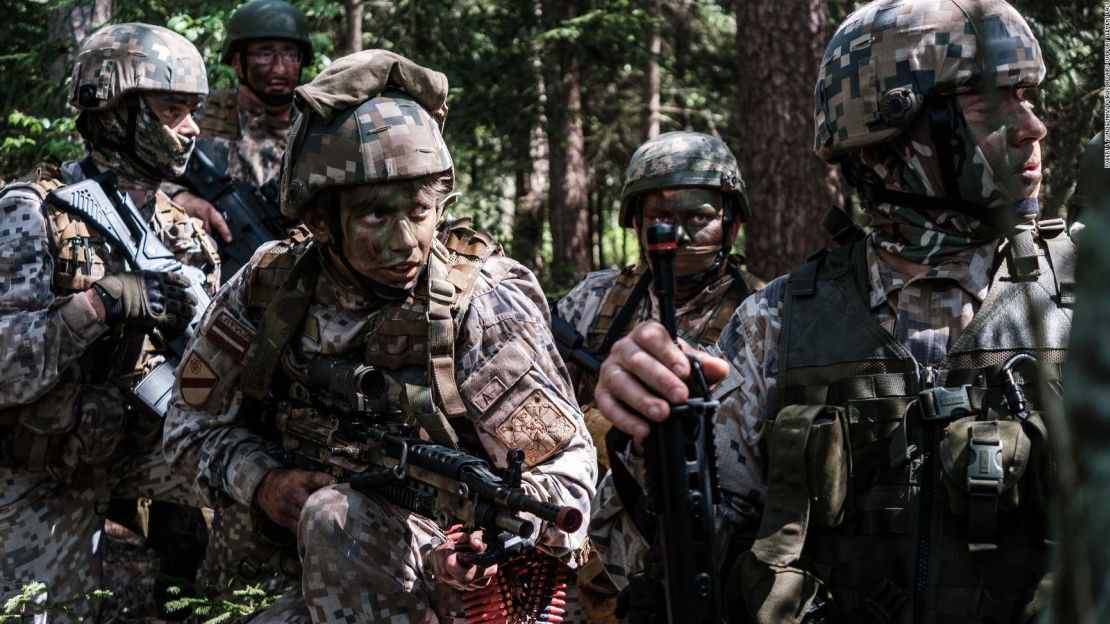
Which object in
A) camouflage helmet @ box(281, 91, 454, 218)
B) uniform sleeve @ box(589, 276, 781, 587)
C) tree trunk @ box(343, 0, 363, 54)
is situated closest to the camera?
uniform sleeve @ box(589, 276, 781, 587)

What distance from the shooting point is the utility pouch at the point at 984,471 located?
9.16 feet

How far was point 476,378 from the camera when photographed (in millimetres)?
4238

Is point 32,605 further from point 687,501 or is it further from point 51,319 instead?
point 687,501

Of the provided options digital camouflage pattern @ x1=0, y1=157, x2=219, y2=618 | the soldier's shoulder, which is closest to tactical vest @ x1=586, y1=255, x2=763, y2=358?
digital camouflage pattern @ x1=0, y1=157, x2=219, y2=618

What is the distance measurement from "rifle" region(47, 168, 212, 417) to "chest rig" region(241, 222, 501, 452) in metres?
1.55

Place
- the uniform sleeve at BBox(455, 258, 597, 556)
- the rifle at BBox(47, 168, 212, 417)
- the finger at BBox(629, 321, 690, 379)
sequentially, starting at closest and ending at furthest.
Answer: the finger at BBox(629, 321, 690, 379), the uniform sleeve at BBox(455, 258, 597, 556), the rifle at BBox(47, 168, 212, 417)

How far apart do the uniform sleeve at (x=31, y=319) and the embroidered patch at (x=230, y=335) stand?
1343 mm

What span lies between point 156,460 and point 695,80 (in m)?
12.5

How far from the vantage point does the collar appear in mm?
3117

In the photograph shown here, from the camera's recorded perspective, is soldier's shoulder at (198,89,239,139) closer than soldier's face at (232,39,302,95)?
Yes

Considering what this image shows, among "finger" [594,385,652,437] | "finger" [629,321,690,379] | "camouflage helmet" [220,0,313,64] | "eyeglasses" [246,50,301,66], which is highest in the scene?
"camouflage helmet" [220,0,313,64]

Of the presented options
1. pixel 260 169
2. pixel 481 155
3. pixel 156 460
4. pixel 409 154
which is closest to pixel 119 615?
pixel 156 460

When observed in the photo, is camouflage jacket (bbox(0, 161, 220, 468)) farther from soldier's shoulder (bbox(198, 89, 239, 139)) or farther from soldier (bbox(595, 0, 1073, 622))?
soldier (bbox(595, 0, 1073, 622))

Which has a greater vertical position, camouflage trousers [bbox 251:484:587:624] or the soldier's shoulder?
the soldier's shoulder
